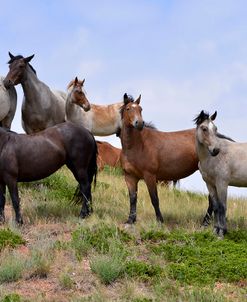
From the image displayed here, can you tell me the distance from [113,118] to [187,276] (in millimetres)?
12251

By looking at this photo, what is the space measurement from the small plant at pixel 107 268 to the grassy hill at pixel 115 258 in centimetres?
1

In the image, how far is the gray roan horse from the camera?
422 inches

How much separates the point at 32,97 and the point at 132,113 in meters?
3.40

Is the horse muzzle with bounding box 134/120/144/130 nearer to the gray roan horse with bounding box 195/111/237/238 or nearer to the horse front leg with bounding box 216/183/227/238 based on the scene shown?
the gray roan horse with bounding box 195/111/237/238

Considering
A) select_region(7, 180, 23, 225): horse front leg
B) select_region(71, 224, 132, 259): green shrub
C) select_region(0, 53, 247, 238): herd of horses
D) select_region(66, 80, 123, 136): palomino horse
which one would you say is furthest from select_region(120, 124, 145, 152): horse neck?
select_region(66, 80, 123, 136): palomino horse

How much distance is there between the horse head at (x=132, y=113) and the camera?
11222 mm

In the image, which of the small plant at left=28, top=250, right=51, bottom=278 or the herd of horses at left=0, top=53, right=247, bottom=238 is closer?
the small plant at left=28, top=250, right=51, bottom=278

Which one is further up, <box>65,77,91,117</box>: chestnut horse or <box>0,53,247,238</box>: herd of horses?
<box>65,77,91,117</box>: chestnut horse

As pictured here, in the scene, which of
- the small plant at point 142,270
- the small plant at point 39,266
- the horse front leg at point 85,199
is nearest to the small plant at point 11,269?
the small plant at point 39,266

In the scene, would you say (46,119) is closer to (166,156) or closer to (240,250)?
(166,156)

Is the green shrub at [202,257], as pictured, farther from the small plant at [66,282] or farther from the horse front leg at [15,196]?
the horse front leg at [15,196]

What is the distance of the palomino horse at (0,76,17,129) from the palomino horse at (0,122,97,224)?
2.71m

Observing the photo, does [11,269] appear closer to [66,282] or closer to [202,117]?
[66,282]

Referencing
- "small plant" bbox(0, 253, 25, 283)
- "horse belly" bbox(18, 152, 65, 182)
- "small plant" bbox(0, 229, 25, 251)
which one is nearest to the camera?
"small plant" bbox(0, 253, 25, 283)
